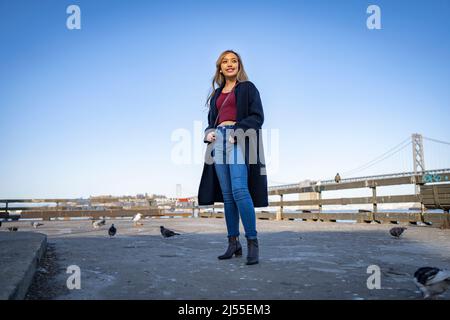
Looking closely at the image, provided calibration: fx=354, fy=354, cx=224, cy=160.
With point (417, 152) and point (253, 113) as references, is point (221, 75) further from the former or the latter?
point (417, 152)

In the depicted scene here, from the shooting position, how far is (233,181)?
323 cm

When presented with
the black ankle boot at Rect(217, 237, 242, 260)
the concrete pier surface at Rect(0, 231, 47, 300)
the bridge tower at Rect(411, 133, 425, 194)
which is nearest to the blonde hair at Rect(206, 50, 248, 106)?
the black ankle boot at Rect(217, 237, 242, 260)

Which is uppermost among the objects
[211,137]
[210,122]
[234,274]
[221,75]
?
[221,75]

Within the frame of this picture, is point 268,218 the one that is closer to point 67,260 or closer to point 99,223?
point 99,223

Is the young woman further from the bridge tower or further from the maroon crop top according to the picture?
the bridge tower

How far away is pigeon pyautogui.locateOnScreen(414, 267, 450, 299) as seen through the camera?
6.03 ft

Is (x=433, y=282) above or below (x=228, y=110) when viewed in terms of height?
below

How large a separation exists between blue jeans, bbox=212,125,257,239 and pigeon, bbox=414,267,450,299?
144 cm

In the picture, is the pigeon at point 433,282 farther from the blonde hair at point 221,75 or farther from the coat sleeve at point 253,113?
the blonde hair at point 221,75

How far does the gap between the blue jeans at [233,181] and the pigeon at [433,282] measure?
1.44 metres

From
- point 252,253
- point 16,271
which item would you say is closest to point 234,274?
point 252,253

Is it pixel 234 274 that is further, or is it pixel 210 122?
pixel 210 122

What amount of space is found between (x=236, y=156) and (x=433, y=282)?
1.85 m

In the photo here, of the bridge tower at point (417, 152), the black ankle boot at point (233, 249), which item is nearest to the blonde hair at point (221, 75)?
Answer: the black ankle boot at point (233, 249)
